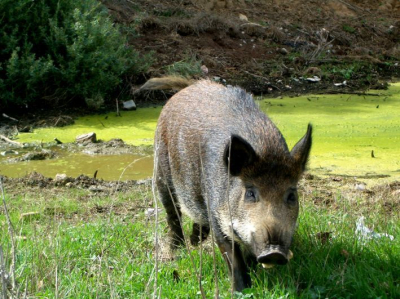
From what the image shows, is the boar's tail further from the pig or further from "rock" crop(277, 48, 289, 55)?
"rock" crop(277, 48, 289, 55)

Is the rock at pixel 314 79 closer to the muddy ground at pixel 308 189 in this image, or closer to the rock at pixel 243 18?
the rock at pixel 243 18

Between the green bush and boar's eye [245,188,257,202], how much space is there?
657 cm

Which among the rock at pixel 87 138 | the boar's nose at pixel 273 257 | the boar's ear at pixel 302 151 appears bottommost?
the rock at pixel 87 138

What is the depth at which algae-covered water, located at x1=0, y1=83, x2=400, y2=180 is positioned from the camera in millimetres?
7289

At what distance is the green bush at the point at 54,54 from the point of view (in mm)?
9672

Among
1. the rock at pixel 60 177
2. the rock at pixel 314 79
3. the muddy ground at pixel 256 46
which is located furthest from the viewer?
the rock at pixel 314 79

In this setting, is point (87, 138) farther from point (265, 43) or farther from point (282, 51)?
point (265, 43)

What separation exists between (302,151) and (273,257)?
853 mm

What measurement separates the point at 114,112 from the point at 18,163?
110 inches

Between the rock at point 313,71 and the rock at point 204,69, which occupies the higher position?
the rock at point 204,69

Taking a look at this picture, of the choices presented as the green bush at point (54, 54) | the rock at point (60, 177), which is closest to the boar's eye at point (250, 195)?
the rock at point (60, 177)

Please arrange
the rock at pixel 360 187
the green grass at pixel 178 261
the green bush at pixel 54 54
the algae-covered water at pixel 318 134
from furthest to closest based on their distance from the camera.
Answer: the green bush at pixel 54 54 < the algae-covered water at pixel 318 134 < the rock at pixel 360 187 < the green grass at pixel 178 261

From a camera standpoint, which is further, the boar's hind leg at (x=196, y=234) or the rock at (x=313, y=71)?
the rock at (x=313, y=71)

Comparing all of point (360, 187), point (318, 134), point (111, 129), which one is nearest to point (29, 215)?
point (360, 187)
